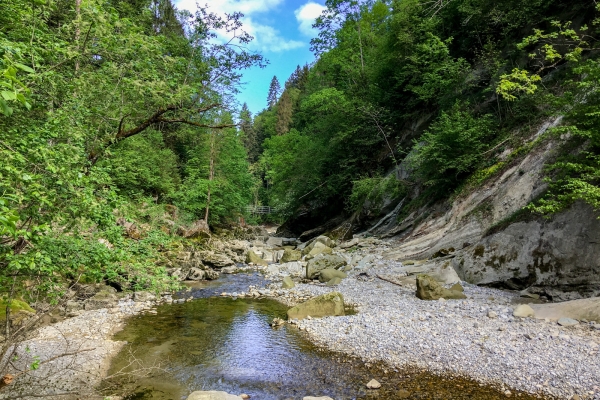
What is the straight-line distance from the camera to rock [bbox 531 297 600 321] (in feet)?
23.9

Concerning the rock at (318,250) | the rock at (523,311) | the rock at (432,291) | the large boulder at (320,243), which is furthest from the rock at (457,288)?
the large boulder at (320,243)

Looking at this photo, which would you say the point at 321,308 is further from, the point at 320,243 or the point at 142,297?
the point at 320,243

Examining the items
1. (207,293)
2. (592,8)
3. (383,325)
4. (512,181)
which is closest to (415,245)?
(512,181)

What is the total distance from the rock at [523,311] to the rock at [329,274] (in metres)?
7.49

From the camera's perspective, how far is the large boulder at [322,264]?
51.8ft

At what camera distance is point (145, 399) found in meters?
6.09

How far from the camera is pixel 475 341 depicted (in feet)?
24.1

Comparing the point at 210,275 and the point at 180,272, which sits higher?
the point at 180,272

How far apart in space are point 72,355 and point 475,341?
861 cm

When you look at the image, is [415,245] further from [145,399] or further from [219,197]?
[219,197]

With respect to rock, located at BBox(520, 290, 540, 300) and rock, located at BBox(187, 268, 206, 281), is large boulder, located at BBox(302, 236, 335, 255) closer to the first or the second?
rock, located at BBox(187, 268, 206, 281)

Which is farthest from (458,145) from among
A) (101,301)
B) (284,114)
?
(284,114)

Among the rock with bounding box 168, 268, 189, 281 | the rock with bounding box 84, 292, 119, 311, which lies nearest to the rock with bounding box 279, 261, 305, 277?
the rock with bounding box 168, 268, 189, 281

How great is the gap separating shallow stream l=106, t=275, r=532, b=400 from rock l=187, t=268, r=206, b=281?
17.7 ft
